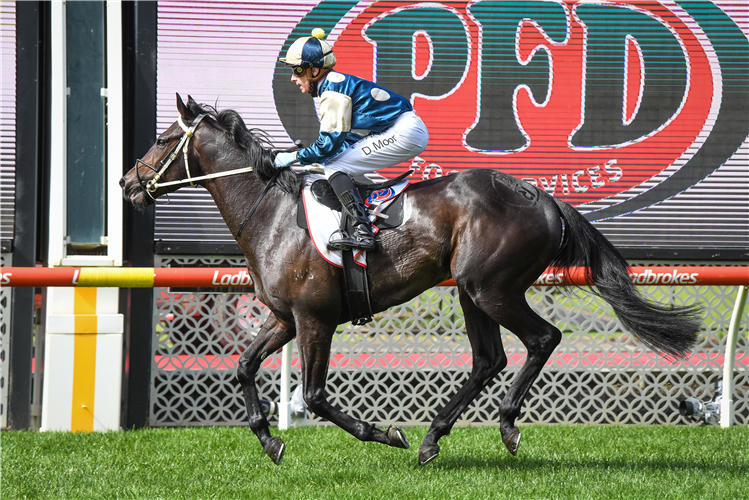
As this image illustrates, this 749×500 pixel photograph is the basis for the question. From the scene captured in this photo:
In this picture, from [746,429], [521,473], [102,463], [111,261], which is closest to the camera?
[521,473]

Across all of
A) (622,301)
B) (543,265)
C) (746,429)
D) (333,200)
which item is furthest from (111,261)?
(746,429)

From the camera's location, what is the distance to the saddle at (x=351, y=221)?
4227 millimetres

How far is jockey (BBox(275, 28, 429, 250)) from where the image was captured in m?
4.17

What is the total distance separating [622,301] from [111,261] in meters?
4.07

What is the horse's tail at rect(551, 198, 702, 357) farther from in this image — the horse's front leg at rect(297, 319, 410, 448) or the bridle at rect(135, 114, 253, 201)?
the bridle at rect(135, 114, 253, 201)

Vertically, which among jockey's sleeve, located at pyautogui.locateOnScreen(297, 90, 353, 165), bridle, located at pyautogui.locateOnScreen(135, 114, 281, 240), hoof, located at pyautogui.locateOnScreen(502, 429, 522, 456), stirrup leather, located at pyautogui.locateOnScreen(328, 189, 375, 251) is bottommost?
hoof, located at pyautogui.locateOnScreen(502, 429, 522, 456)

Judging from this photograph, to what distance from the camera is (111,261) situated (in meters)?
6.08

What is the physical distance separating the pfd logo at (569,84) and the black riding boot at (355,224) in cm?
226

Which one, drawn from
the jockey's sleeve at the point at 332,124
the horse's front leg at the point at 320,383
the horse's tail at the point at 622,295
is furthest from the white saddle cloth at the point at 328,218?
the horse's tail at the point at 622,295

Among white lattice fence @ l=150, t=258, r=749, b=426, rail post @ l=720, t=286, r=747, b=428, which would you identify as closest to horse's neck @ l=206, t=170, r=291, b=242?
white lattice fence @ l=150, t=258, r=749, b=426

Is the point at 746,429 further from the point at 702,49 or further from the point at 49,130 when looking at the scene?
the point at 49,130

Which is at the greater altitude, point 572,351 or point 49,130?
point 49,130

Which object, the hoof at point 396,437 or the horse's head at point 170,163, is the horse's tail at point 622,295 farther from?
the horse's head at point 170,163

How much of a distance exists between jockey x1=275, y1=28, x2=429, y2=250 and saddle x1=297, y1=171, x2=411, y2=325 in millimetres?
90
